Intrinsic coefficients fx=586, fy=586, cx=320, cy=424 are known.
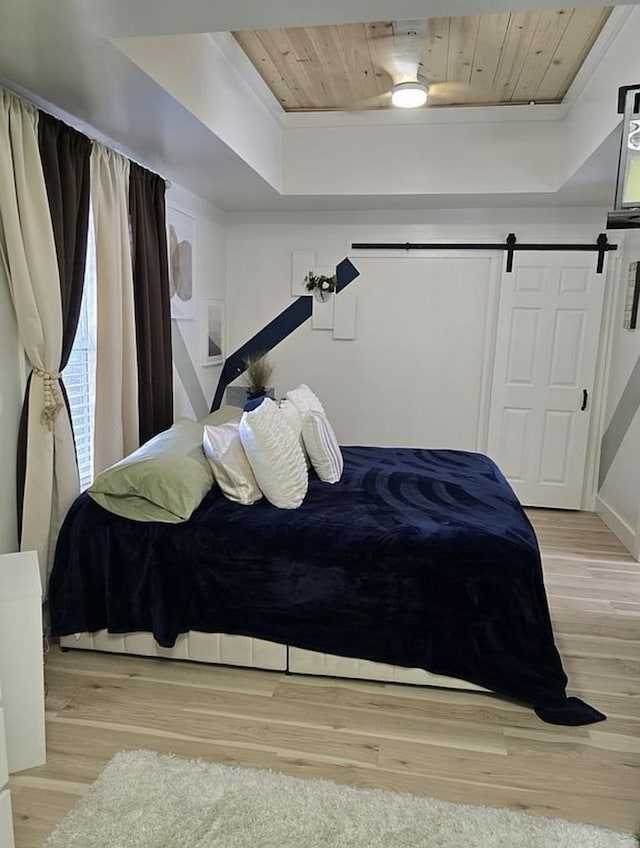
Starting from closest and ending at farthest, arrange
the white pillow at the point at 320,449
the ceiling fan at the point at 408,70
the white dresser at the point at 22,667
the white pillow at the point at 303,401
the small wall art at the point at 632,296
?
the white dresser at the point at 22,667, the ceiling fan at the point at 408,70, the white pillow at the point at 320,449, the white pillow at the point at 303,401, the small wall art at the point at 632,296

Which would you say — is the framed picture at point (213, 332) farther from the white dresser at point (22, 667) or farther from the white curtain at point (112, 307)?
the white dresser at point (22, 667)

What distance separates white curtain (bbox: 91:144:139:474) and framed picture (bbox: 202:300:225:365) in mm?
1379

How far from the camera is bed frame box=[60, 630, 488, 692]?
93.5 inches

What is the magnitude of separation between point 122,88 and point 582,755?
3002mm

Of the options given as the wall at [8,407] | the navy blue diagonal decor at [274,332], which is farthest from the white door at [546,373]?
the wall at [8,407]

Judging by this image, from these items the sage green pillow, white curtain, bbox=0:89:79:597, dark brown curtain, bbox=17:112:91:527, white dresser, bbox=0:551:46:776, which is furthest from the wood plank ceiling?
white dresser, bbox=0:551:46:776

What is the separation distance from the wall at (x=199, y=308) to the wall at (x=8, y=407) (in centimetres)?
154

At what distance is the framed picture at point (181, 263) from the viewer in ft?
12.3

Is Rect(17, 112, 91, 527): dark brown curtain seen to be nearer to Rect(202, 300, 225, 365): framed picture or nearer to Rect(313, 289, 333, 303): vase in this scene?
Rect(202, 300, 225, 365): framed picture

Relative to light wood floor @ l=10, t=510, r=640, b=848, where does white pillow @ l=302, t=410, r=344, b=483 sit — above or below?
above

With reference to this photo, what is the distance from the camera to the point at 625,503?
4.14m

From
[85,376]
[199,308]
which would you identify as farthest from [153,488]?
[199,308]

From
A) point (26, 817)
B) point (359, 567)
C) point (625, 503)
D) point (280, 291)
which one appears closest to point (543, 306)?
point (625, 503)

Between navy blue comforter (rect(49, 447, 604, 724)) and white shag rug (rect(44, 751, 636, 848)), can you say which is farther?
navy blue comforter (rect(49, 447, 604, 724))
